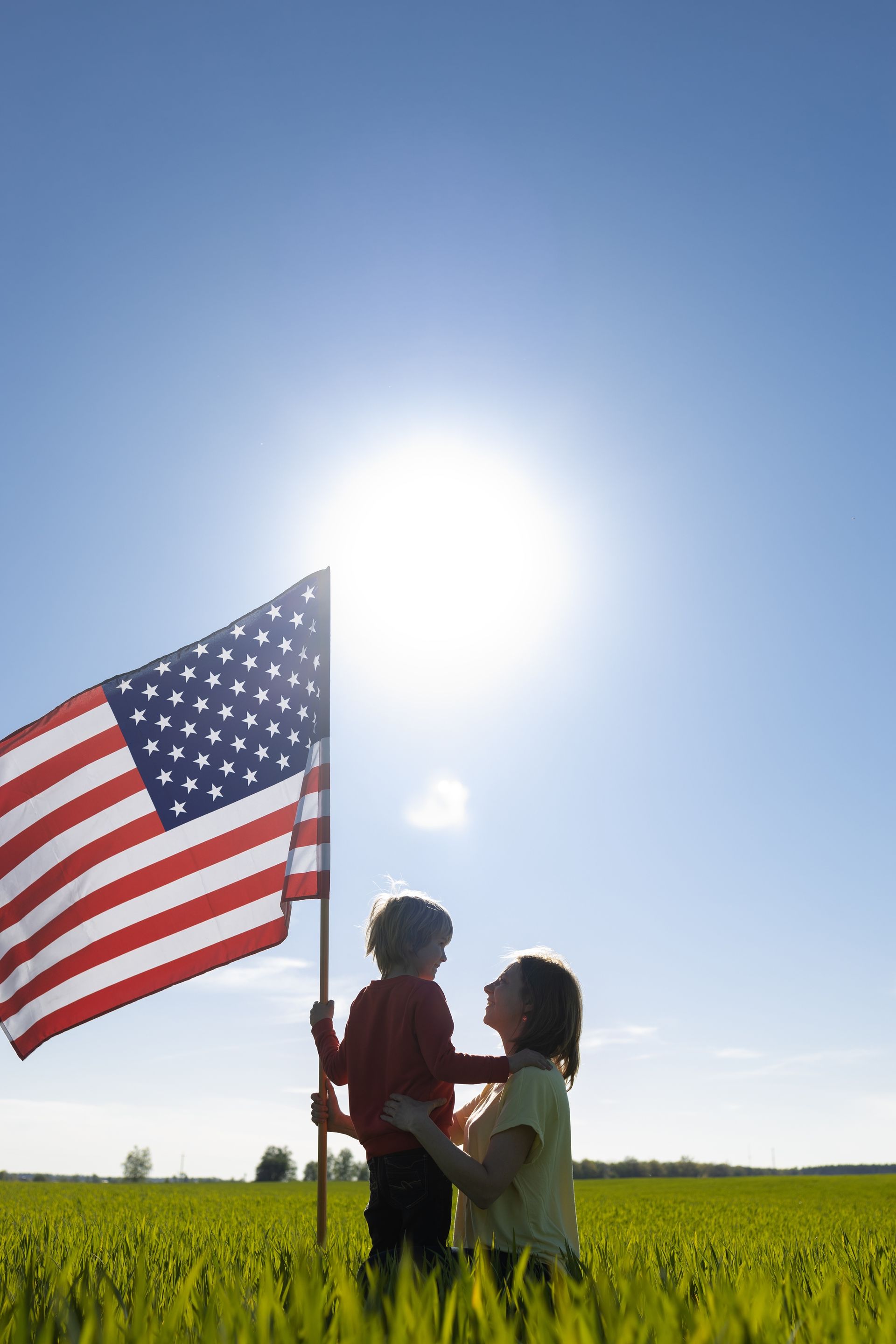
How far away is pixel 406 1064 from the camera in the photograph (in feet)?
13.8

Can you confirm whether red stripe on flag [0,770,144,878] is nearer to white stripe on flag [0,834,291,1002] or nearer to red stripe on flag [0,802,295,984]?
red stripe on flag [0,802,295,984]

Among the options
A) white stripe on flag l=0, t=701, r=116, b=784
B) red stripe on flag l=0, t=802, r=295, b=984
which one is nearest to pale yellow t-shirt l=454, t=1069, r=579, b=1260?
red stripe on flag l=0, t=802, r=295, b=984

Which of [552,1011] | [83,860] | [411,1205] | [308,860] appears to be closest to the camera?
[411,1205]

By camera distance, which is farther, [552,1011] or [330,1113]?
[330,1113]

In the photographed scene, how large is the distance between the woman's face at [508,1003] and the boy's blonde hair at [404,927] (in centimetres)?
40

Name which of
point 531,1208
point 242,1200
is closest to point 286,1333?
point 531,1208

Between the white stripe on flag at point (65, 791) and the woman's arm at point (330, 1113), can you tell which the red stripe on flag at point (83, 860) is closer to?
the white stripe on flag at point (65, 791)

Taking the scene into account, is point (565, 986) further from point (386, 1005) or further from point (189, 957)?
point (189, 957)

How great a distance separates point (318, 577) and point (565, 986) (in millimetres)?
3698

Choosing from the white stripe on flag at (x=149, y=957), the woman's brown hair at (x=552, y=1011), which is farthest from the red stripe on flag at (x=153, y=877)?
the woman's brown hair at (x=552, y=1011)

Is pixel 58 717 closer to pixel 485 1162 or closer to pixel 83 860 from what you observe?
pixel 83 860

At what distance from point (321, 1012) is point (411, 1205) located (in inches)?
50.8

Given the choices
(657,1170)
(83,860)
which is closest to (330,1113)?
(83,860)

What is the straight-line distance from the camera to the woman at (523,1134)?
3.68 meters
